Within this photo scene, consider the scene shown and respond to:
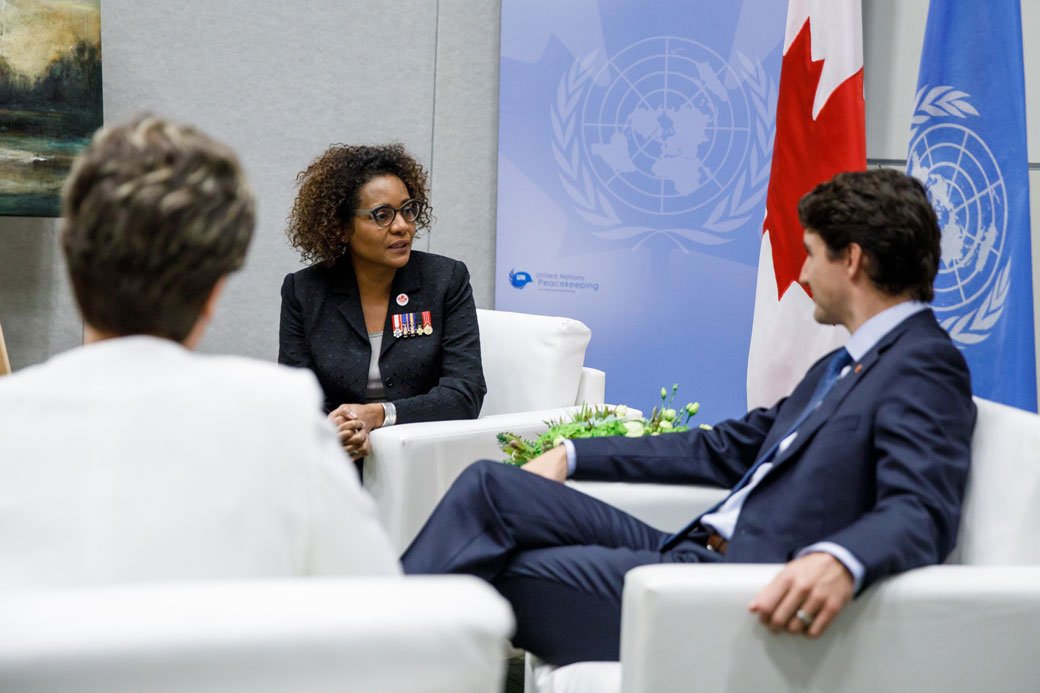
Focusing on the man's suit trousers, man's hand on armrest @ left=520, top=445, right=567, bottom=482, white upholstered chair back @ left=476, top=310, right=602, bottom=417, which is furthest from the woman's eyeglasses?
the man's suit trousers

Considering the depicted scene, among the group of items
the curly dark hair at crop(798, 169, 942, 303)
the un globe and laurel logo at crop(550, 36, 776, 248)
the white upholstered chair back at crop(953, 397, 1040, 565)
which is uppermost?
the un globe and laurel logo at crop(550, 36, 776, 248)

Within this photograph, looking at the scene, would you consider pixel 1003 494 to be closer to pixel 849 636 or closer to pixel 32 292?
pixel 849 636

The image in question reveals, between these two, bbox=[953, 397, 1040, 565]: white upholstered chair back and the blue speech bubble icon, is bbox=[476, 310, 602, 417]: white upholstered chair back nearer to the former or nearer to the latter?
the blue speech bubble icon

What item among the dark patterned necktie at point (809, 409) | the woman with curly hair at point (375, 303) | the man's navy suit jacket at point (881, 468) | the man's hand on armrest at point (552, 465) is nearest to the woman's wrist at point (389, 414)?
the woman with curly hair at point (375, 303)

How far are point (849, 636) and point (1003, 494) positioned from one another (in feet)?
1.34

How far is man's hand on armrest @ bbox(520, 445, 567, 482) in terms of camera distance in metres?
2.14

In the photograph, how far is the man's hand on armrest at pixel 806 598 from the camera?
1.44m

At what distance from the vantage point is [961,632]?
150 centimetres

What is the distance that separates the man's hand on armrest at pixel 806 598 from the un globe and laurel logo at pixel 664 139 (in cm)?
266

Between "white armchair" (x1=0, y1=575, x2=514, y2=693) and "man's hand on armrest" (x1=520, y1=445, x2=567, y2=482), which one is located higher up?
"white armchair" (x1=0, y1=575, x2=514, y2=693)

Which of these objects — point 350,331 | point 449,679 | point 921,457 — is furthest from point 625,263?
point 449,679

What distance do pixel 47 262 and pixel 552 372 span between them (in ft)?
7.01

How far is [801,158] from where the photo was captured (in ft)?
10.5

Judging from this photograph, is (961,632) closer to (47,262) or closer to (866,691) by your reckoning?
(866,691)
